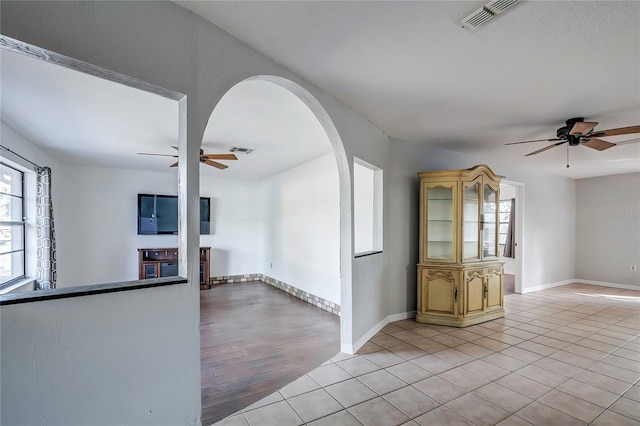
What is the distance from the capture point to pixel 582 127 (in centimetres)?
317

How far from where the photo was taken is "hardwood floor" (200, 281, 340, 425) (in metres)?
2.41

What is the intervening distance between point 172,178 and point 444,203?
5.52 meters

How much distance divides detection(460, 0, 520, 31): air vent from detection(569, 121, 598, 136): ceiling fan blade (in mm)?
2125

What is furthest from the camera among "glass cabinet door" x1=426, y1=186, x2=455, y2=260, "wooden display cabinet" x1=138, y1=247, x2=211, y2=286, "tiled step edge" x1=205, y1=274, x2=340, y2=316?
"wooden display cabinet" x1=138, y1=247, x2=211, y2=286

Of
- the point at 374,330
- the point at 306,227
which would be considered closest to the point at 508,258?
the point at 306,227

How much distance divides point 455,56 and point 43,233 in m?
5.13

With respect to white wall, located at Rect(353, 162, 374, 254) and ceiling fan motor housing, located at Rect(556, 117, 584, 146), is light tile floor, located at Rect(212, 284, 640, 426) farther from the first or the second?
ceiling fan motor housing, located at Rect(556, 117, 584, 146)

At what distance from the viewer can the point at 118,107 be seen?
118 inches

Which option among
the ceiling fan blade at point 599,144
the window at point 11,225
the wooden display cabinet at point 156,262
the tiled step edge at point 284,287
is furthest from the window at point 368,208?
the window at point 11,225

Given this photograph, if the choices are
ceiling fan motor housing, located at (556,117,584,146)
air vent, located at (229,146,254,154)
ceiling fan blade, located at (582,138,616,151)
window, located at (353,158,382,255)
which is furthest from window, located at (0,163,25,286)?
ceiling fan blade, located at (582,138,616,151)

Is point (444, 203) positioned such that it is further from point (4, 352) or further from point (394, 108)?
point (4, 352)

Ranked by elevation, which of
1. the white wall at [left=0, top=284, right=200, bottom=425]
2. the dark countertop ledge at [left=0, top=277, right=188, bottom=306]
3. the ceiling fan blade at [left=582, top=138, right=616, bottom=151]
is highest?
the ceiling fan blade at [left=582, top=138, right=616, bottom=151]

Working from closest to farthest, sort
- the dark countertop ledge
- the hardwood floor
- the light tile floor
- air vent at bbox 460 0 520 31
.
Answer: the dark countertop ledge < air vent at bbox 460 0 520 31 < the light tile floor < the hardwood floor

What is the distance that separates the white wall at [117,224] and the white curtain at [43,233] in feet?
4.23
